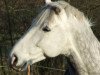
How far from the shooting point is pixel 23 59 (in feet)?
13.1

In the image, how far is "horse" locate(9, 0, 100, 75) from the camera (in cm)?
403

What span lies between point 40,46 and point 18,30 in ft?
17.9

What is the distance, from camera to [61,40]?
13.4 ft

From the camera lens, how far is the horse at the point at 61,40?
403 cm

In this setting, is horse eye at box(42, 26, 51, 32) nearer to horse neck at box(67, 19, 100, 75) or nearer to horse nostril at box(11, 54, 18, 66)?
horse neck at box(67, 19, 100, 75)

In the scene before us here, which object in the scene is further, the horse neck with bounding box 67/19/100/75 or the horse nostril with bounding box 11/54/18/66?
the horse neck with bounding box 67/19/100/75

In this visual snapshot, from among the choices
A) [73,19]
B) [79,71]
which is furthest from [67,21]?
[79,71]

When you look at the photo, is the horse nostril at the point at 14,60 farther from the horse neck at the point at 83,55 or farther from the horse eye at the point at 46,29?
the horse neck at the point at 83,55

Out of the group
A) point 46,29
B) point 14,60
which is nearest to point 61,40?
point 46,29

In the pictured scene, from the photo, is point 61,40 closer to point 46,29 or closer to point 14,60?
point 46,29

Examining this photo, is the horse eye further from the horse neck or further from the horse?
the horse neck

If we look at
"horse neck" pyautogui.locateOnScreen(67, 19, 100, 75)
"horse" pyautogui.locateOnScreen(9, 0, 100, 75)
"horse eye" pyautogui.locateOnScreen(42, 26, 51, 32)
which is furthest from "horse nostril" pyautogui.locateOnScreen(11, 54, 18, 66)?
"horse neck" pyautogui.locateOnScreen(67, 19, 100, 75)

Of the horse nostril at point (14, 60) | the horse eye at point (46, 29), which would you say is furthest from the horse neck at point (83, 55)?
the horse nostril at point (14, 60)

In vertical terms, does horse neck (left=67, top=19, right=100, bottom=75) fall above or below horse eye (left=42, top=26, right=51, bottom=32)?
below
